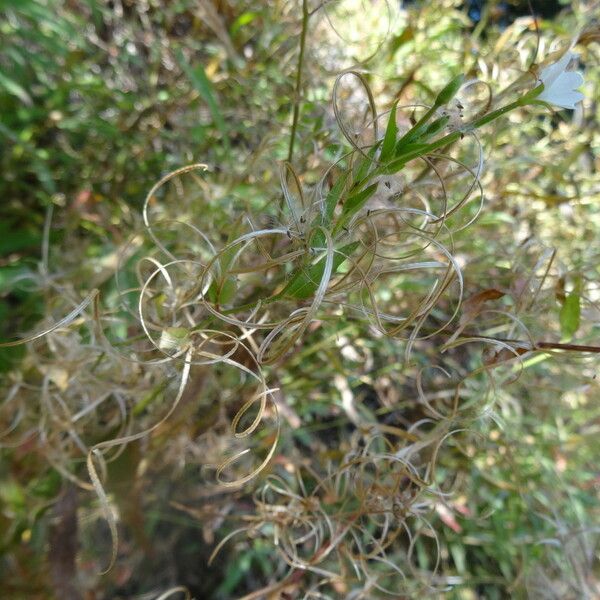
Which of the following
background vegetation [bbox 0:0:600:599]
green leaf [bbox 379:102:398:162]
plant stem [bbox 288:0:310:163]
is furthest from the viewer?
background vegetation [bbox 0:0:600:599]

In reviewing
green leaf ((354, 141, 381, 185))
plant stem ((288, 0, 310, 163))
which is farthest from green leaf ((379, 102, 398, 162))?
plant stem ((288, 0, 310, 163))

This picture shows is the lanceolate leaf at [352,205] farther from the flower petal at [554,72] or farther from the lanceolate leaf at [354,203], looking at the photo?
the flower petal at [554,72]

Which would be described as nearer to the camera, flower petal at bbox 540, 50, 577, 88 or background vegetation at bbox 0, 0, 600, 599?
flower petal at bbox 540, 50, 577, 88

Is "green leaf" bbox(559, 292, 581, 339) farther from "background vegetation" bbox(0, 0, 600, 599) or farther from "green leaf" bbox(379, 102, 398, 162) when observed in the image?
"green leaf" bbox(379, 102, 398, 162)

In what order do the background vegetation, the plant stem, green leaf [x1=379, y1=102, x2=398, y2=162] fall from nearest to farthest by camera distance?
green leaf [x1=379, y1=102, x2=398, y2=162], the plant stem, the background vegetation

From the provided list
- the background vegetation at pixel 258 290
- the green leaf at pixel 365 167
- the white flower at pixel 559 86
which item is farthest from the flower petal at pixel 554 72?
the background vegetation at pixel 258 290

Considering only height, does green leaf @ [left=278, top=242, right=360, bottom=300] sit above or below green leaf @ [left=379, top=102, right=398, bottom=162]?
below

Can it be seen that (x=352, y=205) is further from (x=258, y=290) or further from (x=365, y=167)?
(x=258, y=290)

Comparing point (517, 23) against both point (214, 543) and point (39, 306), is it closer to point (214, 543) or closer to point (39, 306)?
point (39, 306)
